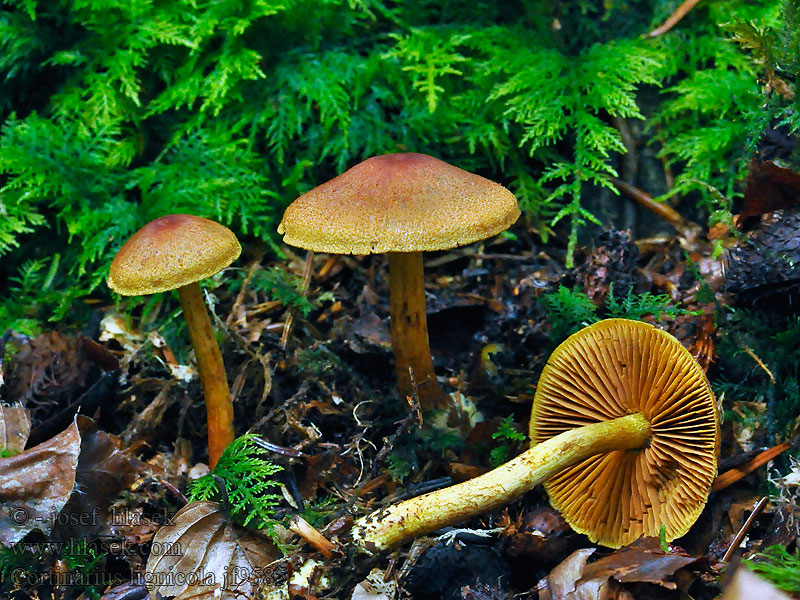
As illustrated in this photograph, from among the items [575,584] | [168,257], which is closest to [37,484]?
[168,257]

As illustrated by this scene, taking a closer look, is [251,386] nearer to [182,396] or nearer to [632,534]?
[182,396]

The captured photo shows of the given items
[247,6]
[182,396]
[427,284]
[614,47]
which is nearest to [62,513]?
[182,396]

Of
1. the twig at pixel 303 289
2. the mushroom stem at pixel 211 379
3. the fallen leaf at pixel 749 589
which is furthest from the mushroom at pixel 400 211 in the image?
the fallen leaf at pixel 749 589

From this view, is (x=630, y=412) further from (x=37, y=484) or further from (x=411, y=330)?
(x=37, y=484)

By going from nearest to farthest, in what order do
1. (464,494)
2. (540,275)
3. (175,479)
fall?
(464,494) < (175,479) < (540,275)

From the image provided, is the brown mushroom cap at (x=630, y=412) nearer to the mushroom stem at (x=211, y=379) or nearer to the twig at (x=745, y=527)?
the twig at (x=745, y=527)

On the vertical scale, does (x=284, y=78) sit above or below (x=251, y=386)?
above

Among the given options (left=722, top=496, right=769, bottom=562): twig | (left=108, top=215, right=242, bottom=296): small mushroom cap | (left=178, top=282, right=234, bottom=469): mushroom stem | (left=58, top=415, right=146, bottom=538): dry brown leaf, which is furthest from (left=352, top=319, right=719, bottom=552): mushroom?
(left=108, top=215, right=242, bottom=296): small mushroom cap
